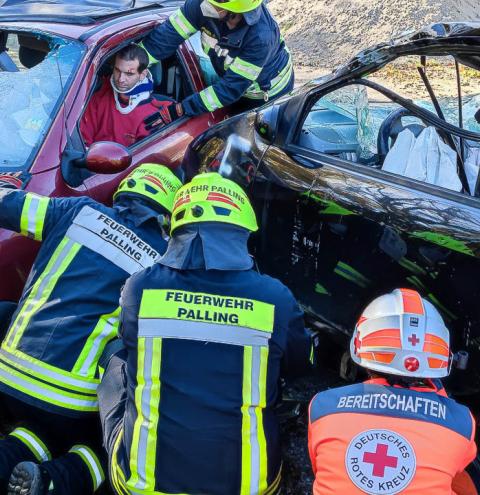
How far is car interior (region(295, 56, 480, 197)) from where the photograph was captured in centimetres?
348

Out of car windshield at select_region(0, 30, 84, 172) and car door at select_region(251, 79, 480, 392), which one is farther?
car windshield at select_region(0, 30, 84, 172)

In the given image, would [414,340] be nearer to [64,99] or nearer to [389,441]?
[389,441]

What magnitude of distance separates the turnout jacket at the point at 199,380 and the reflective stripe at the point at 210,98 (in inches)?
87.6

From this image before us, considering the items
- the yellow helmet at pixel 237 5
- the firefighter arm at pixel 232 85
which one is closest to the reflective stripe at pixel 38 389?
the firefighter arm at pixel 232 85

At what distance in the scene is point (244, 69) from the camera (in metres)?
4.98

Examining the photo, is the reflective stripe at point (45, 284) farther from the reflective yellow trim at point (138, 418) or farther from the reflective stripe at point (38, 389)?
the reflective yellow trim at point (138, 418)

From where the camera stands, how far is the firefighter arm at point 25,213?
325cm

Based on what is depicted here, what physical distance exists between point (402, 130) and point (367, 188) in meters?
0.70

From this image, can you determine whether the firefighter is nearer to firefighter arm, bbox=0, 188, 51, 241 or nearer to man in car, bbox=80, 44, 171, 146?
firefighter arm, bbox=0, 188, 51, 241

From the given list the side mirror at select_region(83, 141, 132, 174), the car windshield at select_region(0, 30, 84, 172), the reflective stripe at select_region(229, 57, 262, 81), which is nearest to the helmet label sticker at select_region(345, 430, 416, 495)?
the side mirror at select_region(83, 141, 132, 174)

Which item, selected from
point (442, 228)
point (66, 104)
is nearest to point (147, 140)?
point (66, 104)

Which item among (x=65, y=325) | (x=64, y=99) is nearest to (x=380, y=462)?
(x=65, y=325)

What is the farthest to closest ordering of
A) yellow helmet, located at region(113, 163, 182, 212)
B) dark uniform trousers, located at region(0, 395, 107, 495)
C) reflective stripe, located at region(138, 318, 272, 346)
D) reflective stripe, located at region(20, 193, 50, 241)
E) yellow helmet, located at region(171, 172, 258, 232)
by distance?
yellow helmet, located at region(113, 163, 182, 212) < reflective stripe, located at region(20, 193, 50, 241) < dark uniform trousers, located at region(0, 395, 107, 495) < yellow helmet, located at region(171, 172, 258, 232) < reflective stripe, located at region(138, 318, 272, 346)

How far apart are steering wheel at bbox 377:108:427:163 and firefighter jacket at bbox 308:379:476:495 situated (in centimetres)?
172
